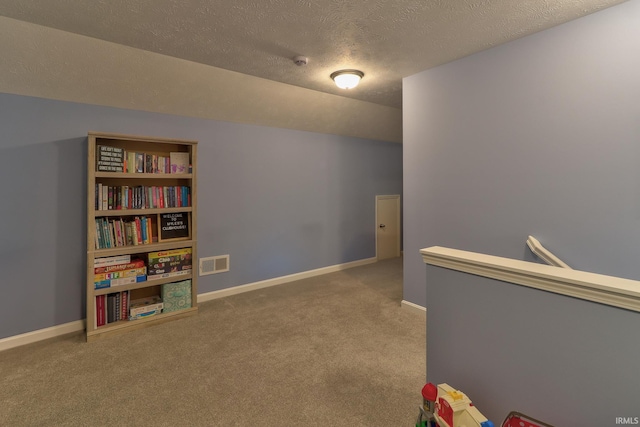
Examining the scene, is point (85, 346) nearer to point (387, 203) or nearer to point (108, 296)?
point (108, 296)

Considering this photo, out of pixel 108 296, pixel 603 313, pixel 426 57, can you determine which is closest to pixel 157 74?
pixel 108 296

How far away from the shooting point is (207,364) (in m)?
2.24

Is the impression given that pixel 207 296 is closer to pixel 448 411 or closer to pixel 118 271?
pixel 118 271

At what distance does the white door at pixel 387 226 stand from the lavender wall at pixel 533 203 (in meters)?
2.30

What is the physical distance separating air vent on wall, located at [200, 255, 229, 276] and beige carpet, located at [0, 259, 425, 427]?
565 mm

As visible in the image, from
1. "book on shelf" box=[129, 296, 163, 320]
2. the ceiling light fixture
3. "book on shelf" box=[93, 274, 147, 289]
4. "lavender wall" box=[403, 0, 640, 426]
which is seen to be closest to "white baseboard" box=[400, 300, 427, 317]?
"lavender wall" box=[403, 0, 640, 426]

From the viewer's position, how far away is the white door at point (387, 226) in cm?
554

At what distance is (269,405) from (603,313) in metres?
1.79

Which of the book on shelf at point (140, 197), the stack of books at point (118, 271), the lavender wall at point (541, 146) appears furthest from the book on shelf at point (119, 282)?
the lavender wall at point (541, 146)

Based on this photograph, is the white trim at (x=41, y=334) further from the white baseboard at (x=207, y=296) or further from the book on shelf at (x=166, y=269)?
the book on shelf at (x=166, y=269)

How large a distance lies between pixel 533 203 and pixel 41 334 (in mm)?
4522

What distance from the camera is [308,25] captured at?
2.12 meters

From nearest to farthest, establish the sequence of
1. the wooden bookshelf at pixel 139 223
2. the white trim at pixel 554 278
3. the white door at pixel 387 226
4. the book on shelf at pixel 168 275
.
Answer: the white trim at pixel 554 278 < the wooden bookshelf at pixel 139 223 < the book on shelf at pixel 168 275 < the white door at pixel 387 226

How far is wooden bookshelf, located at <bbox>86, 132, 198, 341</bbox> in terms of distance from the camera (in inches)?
105
